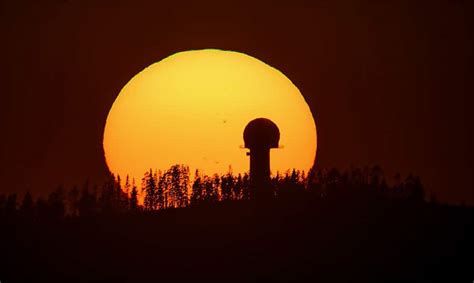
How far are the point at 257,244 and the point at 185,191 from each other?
746 inches

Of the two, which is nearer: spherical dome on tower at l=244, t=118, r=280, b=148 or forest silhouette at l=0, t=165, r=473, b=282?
forest silhouette at l=0, t=165, r=473, b=282

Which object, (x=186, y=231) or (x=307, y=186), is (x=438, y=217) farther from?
(x=186, y=231)

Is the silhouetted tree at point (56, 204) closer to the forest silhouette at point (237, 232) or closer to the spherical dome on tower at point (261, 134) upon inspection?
the forest silhouette at point (237, 232)

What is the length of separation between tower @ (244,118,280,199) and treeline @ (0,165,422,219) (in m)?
0.97

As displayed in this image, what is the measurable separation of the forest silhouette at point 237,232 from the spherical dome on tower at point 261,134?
3.65 meters

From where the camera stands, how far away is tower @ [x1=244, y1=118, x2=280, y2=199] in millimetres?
97750

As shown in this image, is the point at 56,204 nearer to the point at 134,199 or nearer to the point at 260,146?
the point at 134,199

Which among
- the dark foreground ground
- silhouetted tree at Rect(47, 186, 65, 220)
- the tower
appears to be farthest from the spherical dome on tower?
silhouetted tree at Rect(47, 186, 65, 220)

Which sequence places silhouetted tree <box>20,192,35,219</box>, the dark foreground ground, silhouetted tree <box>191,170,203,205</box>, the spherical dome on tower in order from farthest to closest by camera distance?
the spherical dome on tower → silhouetted tree <box>191,170,203,205</box> → silhouetted tree <box>20,192,35,219</box> → the dark foreground ground

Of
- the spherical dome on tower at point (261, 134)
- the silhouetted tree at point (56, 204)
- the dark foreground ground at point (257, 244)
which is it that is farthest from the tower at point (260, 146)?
the silhouetted tree at point (56, 204)

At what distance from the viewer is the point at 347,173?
10006 cm

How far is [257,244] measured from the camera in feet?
269

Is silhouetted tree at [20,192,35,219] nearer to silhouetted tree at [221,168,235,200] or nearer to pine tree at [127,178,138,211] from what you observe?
pine tree at [127,178,138,211]

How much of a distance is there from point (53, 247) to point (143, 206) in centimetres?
1552
